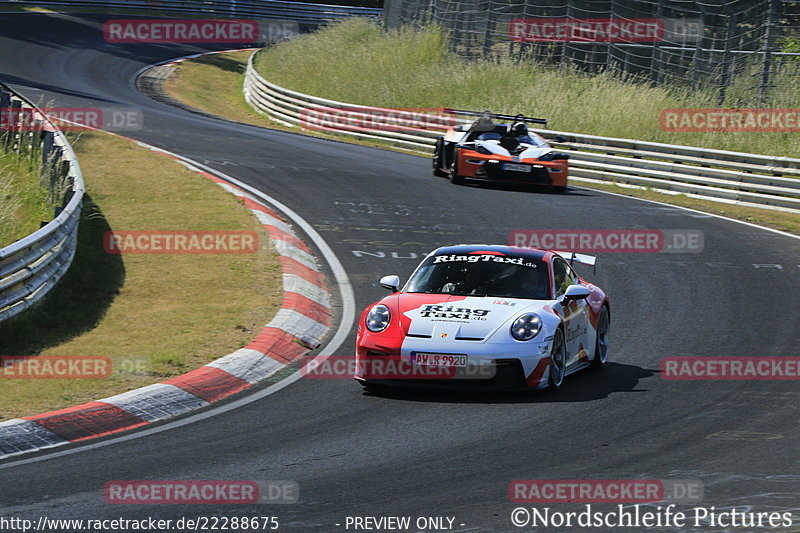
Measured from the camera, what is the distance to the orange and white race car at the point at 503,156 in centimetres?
2181

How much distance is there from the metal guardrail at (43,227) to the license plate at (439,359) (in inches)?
166

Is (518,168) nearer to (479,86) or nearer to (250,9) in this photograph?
(479,86)

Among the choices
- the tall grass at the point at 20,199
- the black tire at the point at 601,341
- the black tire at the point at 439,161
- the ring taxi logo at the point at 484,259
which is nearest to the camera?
the ring taxi logo at the point at 484,259

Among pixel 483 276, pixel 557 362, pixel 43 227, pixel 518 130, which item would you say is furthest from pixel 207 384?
pixel 518 130

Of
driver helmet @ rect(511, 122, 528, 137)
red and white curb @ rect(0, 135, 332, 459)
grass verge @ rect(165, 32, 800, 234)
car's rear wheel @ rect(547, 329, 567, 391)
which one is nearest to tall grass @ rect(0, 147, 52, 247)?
red and white curb @ rect(0, 135, 332, 459)

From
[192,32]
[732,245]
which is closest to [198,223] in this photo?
[732,245]

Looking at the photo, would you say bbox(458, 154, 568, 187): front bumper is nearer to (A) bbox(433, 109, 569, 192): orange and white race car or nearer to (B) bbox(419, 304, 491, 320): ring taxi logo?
(A) bbox(433, 109, 569, 192): orange and white race car

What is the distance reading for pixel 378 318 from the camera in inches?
375

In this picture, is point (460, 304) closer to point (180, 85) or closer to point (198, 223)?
point (198, 223)

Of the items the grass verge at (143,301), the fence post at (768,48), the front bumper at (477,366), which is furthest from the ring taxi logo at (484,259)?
the fence post at (768,48)

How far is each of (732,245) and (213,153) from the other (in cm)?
1125

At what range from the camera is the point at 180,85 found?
140ft

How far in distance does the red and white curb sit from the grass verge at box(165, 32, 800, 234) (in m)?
9.91

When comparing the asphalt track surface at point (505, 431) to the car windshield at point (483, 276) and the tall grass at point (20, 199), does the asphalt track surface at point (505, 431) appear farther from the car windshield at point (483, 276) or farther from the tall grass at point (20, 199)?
the tall grass at point (20, 199)
